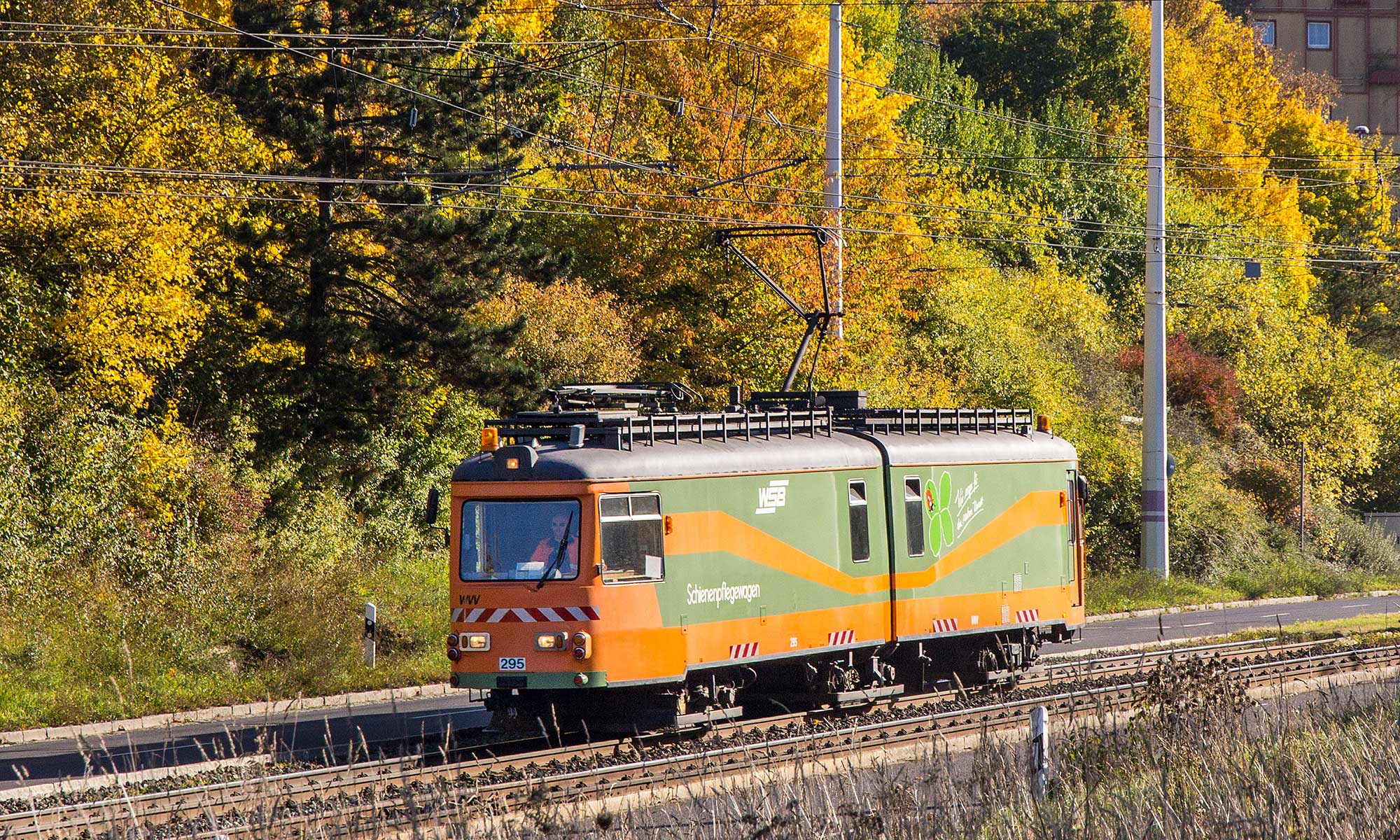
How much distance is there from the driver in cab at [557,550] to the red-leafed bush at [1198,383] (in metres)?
36.0

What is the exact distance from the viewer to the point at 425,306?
2916 centimetres

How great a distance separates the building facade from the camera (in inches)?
3317

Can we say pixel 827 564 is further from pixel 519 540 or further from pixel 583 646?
pixel 519 540

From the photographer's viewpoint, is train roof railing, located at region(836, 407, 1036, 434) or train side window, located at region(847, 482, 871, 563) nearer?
train side window, located at region(847, 482, 871, 563)

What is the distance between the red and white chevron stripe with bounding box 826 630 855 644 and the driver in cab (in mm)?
3568

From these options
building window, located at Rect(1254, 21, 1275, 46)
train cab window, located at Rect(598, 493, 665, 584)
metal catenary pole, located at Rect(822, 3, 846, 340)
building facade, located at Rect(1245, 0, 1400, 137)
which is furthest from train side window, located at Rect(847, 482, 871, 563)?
building facade, located at Rect(1245, 0, 1400, 137)

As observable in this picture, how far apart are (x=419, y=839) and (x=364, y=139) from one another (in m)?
22.3

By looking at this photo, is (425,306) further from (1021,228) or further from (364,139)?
(1021,228)

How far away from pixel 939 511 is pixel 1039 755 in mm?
8488

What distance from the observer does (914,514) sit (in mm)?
18422

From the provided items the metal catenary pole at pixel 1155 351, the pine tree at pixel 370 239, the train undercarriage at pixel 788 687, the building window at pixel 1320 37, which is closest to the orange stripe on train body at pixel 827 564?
the train undercarriage at pixel 788 687

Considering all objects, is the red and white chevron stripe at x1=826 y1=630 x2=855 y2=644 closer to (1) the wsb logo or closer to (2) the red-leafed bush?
(1) the wsb logo

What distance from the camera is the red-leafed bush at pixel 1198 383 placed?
158 ft

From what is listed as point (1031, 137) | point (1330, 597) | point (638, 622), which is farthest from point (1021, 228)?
point (638, 622)
